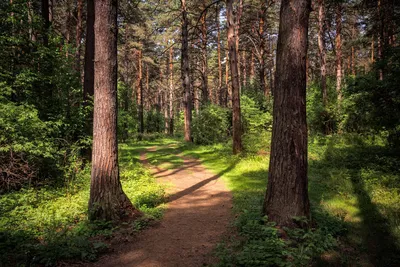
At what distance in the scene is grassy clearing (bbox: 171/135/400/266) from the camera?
13.4 feet

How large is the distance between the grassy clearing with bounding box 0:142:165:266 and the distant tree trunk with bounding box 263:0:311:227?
3.14m

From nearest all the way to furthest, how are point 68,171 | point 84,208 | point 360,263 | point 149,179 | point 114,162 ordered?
point 360,263 → point 114,162 → point 84,208 → point 68,171 → point 149,179

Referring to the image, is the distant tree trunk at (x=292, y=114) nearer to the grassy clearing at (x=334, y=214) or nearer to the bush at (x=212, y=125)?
the grassy clearing at (x=334, y=214)

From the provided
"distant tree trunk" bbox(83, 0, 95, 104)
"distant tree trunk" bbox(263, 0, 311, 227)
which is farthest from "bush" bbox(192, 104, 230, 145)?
"distant tree trunk" bbox(263, 0, 311, 227)

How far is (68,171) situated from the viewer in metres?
8.82

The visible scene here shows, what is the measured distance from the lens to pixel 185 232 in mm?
5617

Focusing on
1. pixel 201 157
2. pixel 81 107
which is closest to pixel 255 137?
pixel 201 157

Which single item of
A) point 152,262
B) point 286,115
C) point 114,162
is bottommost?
point 152,262

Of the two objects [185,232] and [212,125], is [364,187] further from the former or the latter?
[212,125]

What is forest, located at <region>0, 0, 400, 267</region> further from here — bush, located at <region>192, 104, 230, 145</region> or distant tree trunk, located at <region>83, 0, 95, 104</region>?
bush, located at <region>192, 104, 230, 145</region>

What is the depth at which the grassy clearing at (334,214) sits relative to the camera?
4070mm

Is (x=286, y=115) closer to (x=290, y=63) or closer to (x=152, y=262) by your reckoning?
(x=290, y=63)

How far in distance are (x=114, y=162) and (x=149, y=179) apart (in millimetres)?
4033

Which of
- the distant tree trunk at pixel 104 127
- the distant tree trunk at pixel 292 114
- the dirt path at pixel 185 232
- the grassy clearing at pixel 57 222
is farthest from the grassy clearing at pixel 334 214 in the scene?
the distant tree trunk at pixel 104 127
